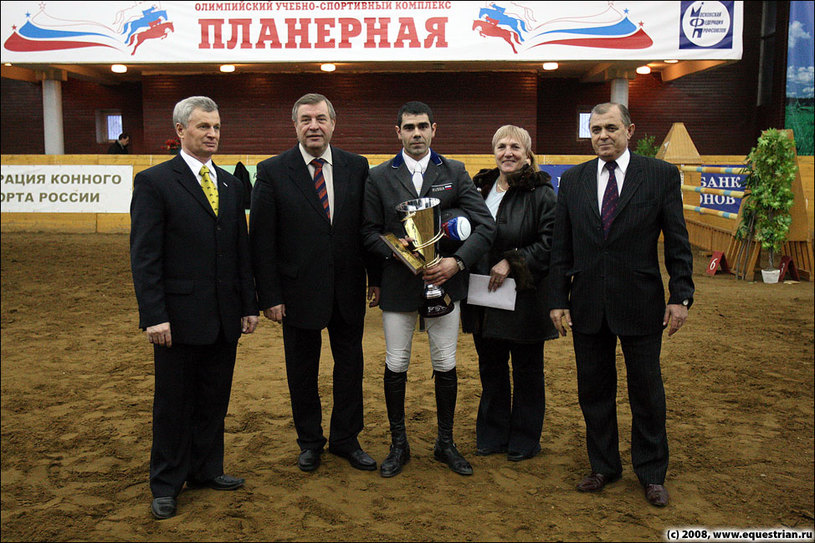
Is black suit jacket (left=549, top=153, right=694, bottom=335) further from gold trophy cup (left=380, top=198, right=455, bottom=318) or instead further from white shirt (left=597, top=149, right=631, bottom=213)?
gold trophy cup (left=380, top=198, right=455, bottom=318)

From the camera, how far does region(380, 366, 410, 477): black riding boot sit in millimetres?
3803

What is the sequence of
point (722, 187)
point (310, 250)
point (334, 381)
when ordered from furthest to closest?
point (722, 187) → point (334, 381) → point (310, 250)

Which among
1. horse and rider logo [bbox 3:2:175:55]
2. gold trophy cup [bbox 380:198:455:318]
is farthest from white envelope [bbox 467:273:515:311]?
horse and rider logo [bbox 3:2:175:55]

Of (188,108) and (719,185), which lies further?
(719,185)

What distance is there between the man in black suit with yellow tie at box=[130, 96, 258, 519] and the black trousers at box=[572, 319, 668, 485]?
173 centimetres

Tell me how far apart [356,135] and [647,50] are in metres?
7.13

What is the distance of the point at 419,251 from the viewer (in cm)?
363

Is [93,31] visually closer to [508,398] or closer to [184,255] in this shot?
[184,255]

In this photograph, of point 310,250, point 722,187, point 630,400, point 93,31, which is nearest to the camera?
point 630,400

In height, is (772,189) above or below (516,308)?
above

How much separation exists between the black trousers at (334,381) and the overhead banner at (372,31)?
41.3 ft

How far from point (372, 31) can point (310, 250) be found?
41.9ft

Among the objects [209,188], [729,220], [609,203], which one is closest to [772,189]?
[729,220]

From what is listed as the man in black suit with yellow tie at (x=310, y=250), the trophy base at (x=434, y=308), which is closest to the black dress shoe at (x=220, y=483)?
the man in black suit with yellow tie at (x=310, y=250)
